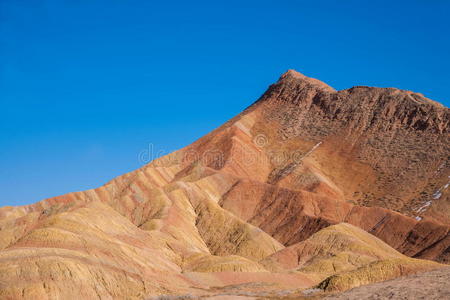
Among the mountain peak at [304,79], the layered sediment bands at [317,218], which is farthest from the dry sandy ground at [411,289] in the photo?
the mountain peak at [304,79]

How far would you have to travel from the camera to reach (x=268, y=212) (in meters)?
102

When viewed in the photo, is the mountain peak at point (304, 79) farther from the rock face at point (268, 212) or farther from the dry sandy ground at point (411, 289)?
the dry sandy ground at point (411, 289)

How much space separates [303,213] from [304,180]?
16.9 meters

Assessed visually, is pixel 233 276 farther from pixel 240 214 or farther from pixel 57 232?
pixel 240 214

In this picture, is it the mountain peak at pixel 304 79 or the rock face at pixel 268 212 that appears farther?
the mountain peak at pixel 304 79

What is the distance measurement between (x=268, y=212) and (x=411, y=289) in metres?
66.8

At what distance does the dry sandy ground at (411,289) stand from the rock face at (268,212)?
6.70 meters

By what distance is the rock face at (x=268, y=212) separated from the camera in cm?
4947

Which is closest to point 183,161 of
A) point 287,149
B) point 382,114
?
point 287,149

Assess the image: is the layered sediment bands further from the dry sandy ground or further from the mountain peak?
the mountain peak

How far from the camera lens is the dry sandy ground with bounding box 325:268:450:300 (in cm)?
3394

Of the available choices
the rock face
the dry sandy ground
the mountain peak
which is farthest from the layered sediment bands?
the mountain peak

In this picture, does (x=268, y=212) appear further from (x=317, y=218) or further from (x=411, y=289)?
(x=411, y=289)

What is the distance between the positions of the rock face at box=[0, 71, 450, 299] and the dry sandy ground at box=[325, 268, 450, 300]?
22.0 feet
